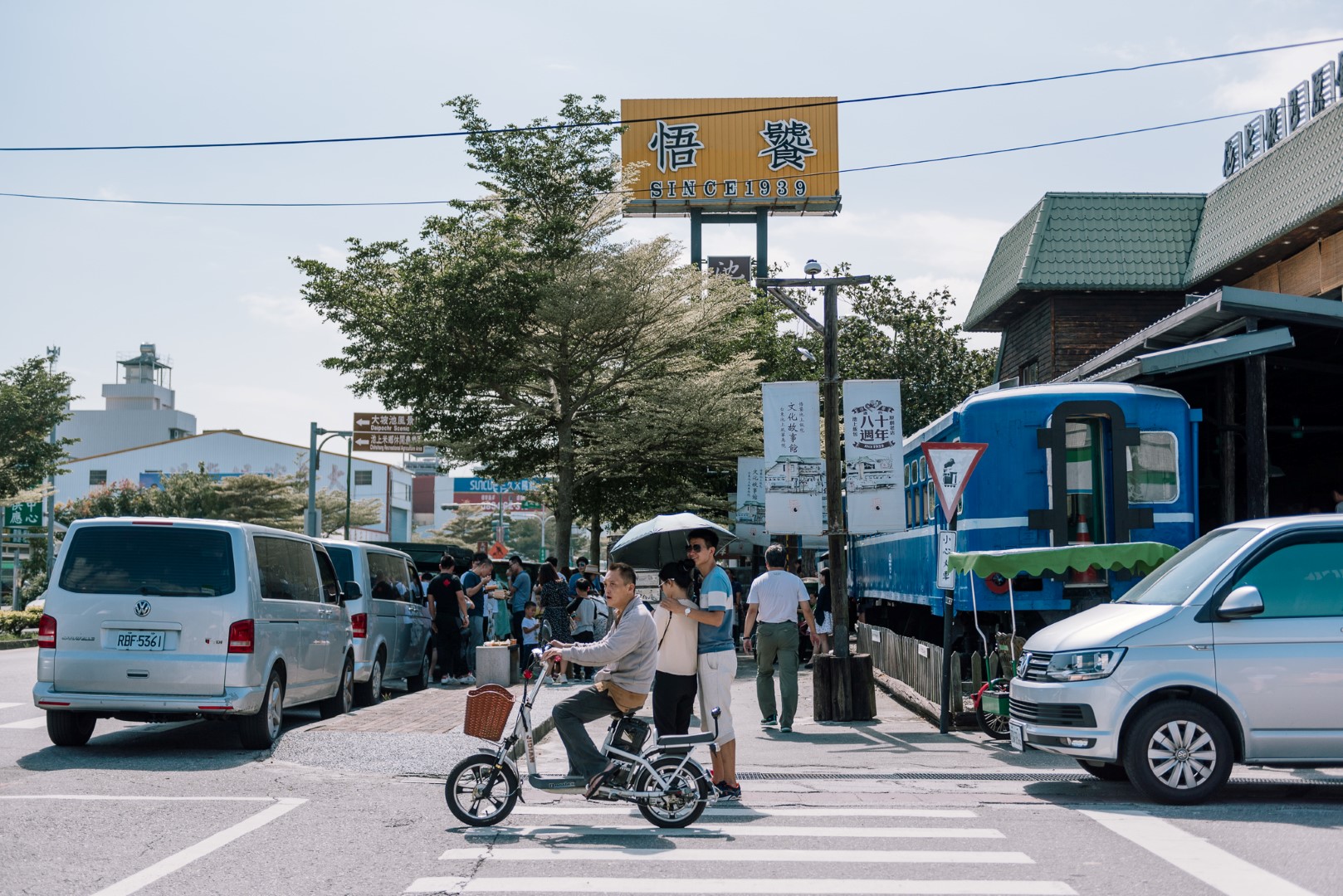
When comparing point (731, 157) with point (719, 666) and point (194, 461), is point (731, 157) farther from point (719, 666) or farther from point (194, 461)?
point (194, 461)

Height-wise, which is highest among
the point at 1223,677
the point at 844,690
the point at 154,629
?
the point at 154,629

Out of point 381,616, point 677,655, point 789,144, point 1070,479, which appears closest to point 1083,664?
point 677,655

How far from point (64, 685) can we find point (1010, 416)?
10327mm

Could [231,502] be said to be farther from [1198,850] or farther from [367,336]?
[1198,850]

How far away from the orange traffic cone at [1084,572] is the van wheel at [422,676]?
30.9ft

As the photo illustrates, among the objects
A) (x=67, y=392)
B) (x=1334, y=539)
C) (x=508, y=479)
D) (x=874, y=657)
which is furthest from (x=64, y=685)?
(x=67, y=392)

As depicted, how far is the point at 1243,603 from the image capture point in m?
8.81

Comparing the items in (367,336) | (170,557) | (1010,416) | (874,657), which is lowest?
Result: (874,657)

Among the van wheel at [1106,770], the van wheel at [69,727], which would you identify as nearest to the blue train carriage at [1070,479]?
the van wheel at [1106,770]

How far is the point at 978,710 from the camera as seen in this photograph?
42.8ft

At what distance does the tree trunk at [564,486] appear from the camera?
100 feet

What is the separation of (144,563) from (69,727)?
1.64 meters

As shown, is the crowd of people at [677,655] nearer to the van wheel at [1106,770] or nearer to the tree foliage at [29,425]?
the van wheel at [1106,770]

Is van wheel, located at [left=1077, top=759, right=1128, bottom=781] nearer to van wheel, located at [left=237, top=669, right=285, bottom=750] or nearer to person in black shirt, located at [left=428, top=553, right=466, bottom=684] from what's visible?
van wheel, located at [left=237, top=669, right=285, bottom=750]
